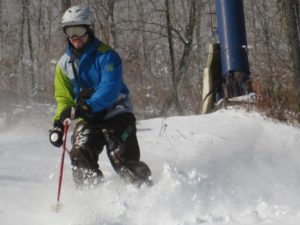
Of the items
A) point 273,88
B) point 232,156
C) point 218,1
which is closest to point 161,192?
point 232,156

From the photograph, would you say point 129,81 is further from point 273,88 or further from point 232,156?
point 232,156

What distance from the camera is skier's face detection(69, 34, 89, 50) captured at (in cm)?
415

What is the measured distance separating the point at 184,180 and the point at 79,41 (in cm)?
143

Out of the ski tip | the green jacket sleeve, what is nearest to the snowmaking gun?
the green jacket sleeve

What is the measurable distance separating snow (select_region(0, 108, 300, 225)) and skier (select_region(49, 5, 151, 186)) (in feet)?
0.66

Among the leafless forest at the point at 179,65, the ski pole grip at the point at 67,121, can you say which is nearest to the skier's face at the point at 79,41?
the ski pole grip at the point at 67,121

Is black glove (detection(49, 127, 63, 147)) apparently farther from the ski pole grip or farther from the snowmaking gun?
the snowmaking gun

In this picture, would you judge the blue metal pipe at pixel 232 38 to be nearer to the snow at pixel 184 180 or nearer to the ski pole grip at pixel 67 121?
the snow at pixel 184 180

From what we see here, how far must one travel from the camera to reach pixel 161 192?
3805 millimetres

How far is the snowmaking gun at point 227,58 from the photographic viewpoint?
8469 millimetres

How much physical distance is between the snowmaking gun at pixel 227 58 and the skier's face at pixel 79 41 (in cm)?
448

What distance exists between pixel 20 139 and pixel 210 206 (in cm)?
452

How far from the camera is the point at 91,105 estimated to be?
13.2ft

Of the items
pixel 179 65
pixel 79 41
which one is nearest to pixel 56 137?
pixel 79 41
